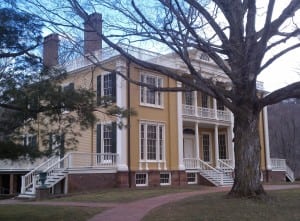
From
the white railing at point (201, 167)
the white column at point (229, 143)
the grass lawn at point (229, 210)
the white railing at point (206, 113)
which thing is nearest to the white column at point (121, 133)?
the white railing at point (201, 167)

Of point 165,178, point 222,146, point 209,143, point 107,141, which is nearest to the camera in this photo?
point 107,141

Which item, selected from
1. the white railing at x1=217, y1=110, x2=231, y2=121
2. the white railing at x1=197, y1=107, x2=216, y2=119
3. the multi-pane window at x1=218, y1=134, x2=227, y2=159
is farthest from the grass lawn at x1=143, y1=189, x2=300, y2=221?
the multi-pane window at x1=218, y1=134, x2=227, y2=159

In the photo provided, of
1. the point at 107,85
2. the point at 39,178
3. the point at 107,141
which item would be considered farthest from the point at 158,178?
the point at 39,178

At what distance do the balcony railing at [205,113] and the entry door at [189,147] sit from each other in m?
2.18

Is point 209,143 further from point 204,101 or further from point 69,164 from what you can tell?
point 69,164

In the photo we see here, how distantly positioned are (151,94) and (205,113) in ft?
18.5

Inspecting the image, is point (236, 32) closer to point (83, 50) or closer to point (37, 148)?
point (83, 50)

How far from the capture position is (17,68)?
41.0ft

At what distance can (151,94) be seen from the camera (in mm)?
28875

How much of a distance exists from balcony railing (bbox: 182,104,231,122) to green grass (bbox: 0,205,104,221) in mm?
16375

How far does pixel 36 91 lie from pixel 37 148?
5.15 feet

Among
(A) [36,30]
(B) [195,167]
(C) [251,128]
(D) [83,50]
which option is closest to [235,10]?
(C) [251,128]

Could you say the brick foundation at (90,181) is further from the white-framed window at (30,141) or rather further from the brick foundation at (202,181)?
the white-framed window at (30,141)

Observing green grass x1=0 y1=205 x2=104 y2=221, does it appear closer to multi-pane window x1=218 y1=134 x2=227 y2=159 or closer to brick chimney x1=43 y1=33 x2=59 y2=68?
brick chimney x1=43 y1=33 x2=59 y2=68
